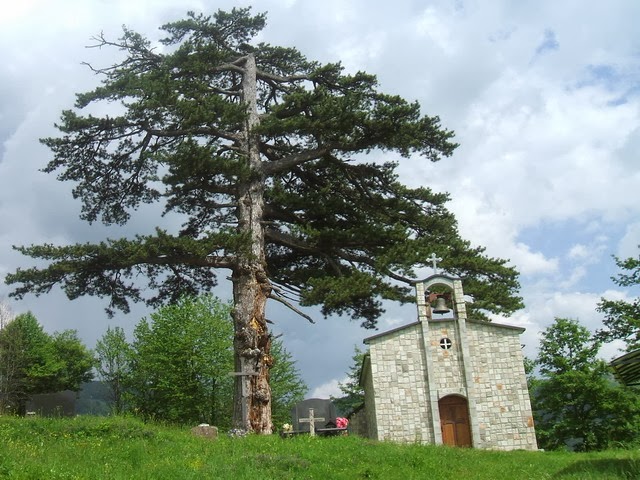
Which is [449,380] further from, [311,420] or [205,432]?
[205,432]

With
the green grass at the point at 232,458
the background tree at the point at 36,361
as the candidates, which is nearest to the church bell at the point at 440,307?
the green grass at the point at 232,458

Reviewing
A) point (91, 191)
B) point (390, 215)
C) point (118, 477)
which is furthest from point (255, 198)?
point (118, 477)

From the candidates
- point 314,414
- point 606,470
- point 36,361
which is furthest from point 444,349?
point 36,361

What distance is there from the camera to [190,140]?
18.5 m

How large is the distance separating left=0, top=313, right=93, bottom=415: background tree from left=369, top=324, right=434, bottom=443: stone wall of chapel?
2513cm

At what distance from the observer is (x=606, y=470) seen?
9.79 metres

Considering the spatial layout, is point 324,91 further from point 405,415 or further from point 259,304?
point 405,415

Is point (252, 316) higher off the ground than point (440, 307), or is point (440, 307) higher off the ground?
point (440, 307)

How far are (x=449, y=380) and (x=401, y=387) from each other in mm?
1567

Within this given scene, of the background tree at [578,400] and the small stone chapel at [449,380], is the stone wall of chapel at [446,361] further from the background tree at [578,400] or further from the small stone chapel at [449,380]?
the background tree at [578,400]

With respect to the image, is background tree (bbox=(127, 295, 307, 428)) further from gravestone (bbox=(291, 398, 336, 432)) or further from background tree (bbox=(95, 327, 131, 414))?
gravestone (bbox=(291, 398, 336, 432))

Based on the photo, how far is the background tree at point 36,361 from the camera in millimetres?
39531

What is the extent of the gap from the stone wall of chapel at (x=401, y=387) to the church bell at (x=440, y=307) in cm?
88

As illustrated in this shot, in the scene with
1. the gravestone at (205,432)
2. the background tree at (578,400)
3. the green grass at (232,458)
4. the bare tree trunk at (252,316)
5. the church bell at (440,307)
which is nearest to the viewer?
the green grass at (232,458)
